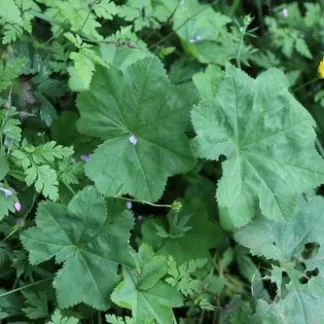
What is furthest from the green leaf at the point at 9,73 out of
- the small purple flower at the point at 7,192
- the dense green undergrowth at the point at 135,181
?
the small purple flower at the point at 7,192

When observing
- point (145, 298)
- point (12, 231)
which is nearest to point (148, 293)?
point (145, 298)

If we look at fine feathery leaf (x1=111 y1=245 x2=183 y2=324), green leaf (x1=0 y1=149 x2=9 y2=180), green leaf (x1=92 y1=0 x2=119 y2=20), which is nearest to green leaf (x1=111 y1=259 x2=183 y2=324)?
fine feathery leaf (x1=111 y1=245 x2=183 y2=324)

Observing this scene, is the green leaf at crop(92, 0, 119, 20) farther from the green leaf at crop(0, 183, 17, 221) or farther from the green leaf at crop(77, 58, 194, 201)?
the green leaf at crop(0, 183, 17, 221)

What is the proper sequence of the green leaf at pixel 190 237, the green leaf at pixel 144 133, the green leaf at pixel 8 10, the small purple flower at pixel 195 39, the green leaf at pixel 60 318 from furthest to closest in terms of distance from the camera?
the small purple flower at pixel 195 39 < the green leaf at pixel 190 237 < the green leaf at pixel 144 133 < the green leaf at pixel 60 318 < the green leaf at pixel 8 10

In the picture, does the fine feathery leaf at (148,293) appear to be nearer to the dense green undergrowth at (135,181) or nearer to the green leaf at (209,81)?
the dense green undergrowth at (135,181)

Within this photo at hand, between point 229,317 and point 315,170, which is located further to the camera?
point 229,317

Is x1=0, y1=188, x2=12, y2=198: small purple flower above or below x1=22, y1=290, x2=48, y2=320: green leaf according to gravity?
above

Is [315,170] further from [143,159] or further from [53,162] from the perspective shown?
[53,162]

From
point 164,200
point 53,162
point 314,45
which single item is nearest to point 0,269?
point 53,162
